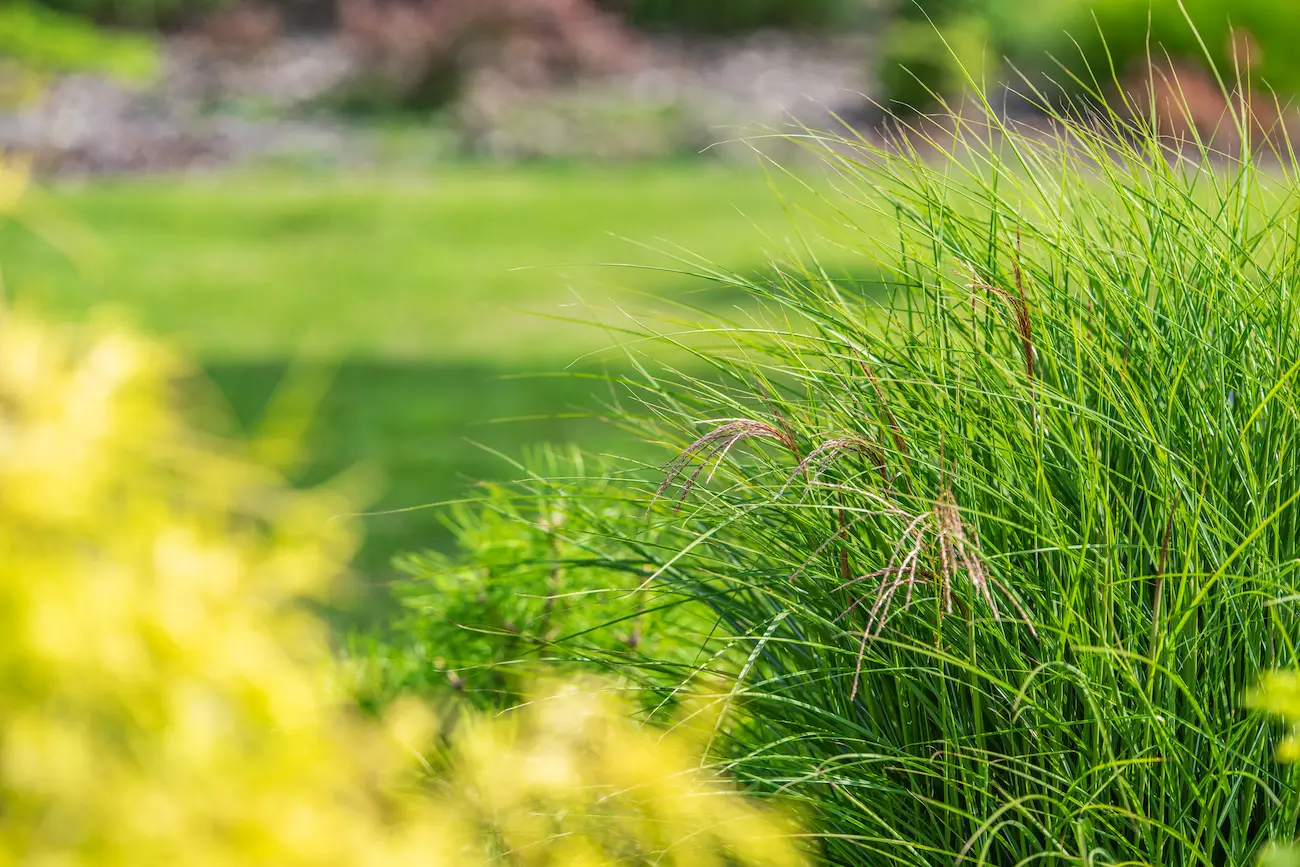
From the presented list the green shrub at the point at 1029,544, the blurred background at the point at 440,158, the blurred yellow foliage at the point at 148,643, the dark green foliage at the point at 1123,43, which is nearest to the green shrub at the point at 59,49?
the blurred background at the point at 440,158

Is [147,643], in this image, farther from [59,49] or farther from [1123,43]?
[1123,43]

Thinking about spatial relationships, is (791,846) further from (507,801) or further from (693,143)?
(693,143)

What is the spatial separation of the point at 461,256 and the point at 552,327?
1413mm

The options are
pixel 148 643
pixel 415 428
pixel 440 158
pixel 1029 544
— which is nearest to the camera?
pixel 148 643

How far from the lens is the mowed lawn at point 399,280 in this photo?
19.6 ft

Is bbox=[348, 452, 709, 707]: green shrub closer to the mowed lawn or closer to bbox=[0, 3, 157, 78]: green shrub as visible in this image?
the mowed lawn

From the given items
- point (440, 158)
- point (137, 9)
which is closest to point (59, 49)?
point (440, 158)

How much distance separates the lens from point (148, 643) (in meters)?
0.81

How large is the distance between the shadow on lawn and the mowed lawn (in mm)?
14

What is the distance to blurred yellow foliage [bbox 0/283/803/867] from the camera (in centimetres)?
78

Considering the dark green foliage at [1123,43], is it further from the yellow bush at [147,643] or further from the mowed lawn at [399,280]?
the yellow bush at [147,643]

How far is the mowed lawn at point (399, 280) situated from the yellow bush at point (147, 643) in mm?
3641

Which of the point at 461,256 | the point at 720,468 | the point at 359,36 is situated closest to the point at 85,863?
the point at 720,468

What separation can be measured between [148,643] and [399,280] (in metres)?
7.61
